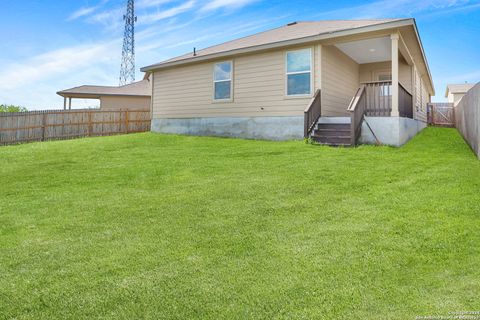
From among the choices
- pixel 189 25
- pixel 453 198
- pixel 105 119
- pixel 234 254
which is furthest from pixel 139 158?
pixel 105 119

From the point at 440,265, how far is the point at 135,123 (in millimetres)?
19804

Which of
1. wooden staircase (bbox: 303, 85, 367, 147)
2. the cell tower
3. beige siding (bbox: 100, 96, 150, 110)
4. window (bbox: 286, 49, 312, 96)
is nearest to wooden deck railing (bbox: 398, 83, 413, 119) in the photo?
wooden staircase (bbox: 303, 85, 367, 147)

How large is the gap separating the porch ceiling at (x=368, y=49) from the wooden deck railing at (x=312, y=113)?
2.08 m

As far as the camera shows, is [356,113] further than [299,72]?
No

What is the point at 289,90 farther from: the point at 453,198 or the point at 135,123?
the point at 135,123

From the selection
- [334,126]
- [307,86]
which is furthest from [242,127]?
[334,126]

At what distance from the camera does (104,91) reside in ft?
81.0

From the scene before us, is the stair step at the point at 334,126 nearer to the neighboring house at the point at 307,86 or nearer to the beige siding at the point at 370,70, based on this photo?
the neighboring house at the point at 307,86

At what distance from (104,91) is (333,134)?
19.9 m

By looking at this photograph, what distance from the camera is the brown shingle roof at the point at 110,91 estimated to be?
2387 centimetres

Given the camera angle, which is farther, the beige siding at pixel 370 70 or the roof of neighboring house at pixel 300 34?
the beige siding at pixel 370 70

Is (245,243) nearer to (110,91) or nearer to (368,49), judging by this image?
(368,49)

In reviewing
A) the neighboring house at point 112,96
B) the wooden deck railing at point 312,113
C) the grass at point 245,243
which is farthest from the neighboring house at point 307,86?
the neighboring house at point 112,96

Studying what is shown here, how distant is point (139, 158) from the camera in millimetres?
9008
